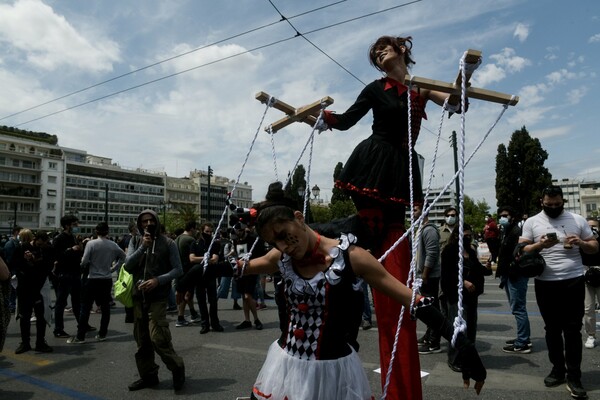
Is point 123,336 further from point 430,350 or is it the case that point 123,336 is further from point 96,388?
point 430,350

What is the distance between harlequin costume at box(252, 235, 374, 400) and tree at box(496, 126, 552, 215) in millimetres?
49459

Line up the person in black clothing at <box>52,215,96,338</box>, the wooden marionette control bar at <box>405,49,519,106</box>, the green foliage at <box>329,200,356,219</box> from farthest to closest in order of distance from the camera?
the green foliage at <box>329,200,356,219</box>, the person in black clothing at <box>52,215,96,338</box>, the wooden marionette control bar at <box>405,49,519,106</box>

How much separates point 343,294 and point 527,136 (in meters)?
51.7

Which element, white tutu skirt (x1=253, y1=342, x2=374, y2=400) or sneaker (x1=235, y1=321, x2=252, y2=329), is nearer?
white tutu skirt (x1=253, y1=342, x2=374, y2=400)

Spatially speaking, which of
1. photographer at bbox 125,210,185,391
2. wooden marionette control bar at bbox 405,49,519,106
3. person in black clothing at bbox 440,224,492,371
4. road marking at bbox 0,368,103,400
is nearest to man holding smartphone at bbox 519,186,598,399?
person in black clothing at bbox 440,224,492,371

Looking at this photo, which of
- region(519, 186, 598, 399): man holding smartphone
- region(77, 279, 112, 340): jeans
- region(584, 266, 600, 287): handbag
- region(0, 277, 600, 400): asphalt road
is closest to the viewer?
region(519, 186, 598, 399): man holding smartphone

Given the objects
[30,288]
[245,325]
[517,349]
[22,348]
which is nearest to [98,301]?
[30,288]

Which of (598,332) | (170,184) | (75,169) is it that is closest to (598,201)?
(170,184)

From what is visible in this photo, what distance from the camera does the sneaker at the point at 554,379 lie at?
14.4 ft

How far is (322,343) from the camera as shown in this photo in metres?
2.17

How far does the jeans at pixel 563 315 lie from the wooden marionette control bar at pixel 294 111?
3.08 metres

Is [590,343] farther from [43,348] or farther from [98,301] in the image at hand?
[43,348]

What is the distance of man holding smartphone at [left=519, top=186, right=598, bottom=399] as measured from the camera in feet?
14.0

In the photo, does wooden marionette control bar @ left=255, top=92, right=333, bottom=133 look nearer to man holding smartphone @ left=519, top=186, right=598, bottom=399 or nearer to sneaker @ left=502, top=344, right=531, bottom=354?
man holding smartphone @ left=519, top=186, right=598, bottom=399
